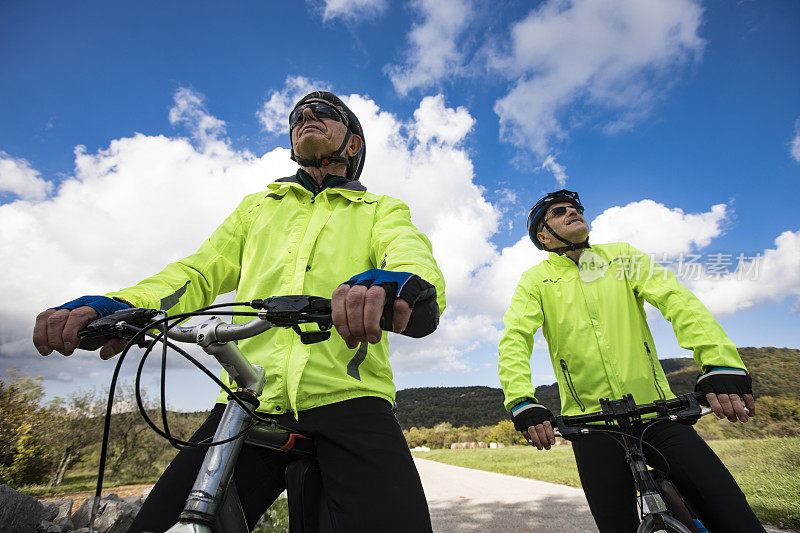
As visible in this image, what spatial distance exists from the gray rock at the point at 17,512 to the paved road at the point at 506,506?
16.1ft

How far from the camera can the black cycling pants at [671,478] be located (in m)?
2.06

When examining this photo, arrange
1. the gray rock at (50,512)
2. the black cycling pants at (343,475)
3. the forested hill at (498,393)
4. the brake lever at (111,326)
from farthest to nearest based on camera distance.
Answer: the forested hill at (498,393) < the gray rock at (50,512) < the black cycling pants at (343,475) < the brake lever at (111,326)

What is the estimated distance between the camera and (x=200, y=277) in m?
1.96

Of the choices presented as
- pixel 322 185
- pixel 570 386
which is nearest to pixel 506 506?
pixel 570 386

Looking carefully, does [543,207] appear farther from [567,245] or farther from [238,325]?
[238,325]

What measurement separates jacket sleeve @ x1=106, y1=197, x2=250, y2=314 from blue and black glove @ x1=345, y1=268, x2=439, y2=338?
106cm

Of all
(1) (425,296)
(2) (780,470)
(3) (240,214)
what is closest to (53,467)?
(3) (240,214)

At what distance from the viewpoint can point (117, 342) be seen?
1378 mm

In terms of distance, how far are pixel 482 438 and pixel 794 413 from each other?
16829mm

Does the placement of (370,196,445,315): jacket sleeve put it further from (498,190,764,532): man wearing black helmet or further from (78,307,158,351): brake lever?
(498,190,764,532): man wearing black helmet

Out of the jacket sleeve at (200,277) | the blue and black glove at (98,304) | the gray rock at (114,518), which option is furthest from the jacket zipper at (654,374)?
the gray rock at (114,518)

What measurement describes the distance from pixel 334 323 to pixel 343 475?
76 centimetres

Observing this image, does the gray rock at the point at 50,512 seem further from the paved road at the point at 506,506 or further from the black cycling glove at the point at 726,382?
the black cycling glove at the point at 726,382

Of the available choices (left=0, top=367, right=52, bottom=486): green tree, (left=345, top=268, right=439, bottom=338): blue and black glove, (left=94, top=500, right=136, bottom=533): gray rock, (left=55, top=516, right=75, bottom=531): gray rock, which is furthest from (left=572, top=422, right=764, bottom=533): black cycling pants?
(left=0, top=367, right=52, bottom=486): green tree
